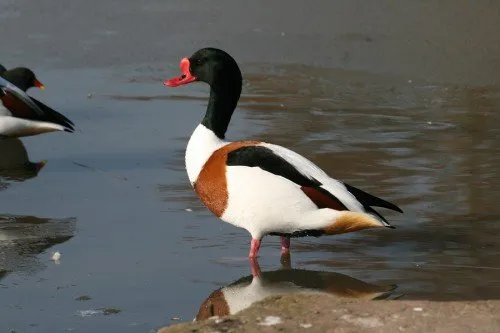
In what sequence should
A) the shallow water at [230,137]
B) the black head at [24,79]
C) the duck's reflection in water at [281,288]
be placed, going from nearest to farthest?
the duck's reflection in water at [281,288]
the shallow water at [230,137]
the black head at [24,79]

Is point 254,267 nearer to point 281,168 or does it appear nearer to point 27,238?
point 281,168

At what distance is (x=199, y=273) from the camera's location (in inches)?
Answer: 246

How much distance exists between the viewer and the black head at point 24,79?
10.1 m

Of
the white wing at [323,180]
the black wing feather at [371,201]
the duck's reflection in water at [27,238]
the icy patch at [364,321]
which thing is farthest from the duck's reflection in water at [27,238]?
the icy patch at [364,321]

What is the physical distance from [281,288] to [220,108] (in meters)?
1.35

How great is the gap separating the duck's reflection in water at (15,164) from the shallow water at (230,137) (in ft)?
0.08

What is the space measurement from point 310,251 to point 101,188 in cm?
Answer: 177

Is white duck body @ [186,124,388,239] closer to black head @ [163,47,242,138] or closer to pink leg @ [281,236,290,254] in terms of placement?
pink leg @ [281,236,290,254]

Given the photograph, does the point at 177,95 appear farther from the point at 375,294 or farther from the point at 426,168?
the point at 375,294

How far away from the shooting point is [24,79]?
33.1 feet

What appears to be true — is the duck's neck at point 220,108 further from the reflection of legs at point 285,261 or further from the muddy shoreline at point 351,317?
the muddy shoreline at point 351,317

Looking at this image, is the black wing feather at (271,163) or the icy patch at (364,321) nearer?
the icy patch at (364,321)

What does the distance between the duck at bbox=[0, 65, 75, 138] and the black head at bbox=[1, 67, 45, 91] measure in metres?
0.47

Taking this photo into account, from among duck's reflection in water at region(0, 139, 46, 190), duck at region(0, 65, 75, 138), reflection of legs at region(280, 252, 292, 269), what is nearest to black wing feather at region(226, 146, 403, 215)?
reflection of legs at region(280, 252, 292, 269)
